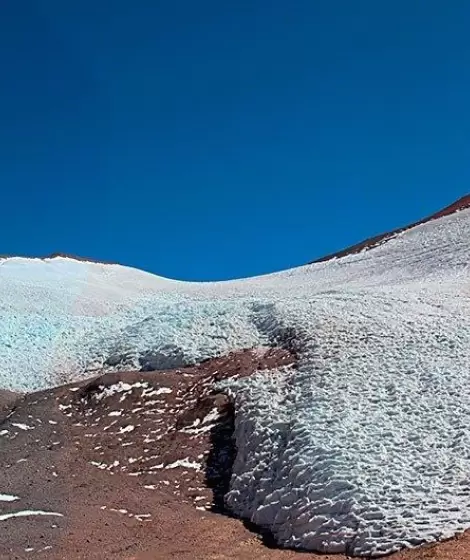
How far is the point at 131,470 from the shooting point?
1650 cm

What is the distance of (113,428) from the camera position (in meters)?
18.5

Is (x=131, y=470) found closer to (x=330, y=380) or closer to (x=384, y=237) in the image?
(x=330, y=380)

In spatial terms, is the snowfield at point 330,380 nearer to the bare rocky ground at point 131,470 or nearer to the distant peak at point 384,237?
the bare rocky ground at point 131,470

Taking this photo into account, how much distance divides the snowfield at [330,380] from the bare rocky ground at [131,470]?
0.66 m

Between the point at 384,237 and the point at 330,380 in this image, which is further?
the point at 384,237

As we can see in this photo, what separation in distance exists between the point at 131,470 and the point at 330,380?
5266 mm

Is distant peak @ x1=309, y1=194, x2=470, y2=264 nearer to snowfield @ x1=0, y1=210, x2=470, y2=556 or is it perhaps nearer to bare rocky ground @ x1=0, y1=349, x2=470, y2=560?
snowfield @ x1=0, y1=210, x2=470, y2=556

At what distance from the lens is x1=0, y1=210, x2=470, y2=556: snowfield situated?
12125mm

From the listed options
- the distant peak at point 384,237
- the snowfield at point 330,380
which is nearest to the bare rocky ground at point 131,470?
the snowfield at point 330,380

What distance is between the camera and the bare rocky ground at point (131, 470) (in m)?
12.5

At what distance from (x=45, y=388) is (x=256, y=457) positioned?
408 inches

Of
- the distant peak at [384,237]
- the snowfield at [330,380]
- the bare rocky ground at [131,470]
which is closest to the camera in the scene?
→ the snowfield at [330,380]

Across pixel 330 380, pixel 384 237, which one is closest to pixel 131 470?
pixel 330 380

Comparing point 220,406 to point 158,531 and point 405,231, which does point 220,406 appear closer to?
point 158,531
